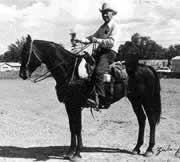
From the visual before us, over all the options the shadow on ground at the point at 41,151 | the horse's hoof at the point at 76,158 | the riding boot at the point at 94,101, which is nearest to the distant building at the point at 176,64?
the shadow on ground at the point at 41,151

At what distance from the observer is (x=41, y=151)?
896 cm

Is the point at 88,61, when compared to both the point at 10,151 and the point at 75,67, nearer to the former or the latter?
the point at 75,67

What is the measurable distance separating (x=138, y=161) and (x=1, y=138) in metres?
4.11

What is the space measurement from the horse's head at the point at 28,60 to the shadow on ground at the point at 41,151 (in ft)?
6.02

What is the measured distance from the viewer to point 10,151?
892 cm

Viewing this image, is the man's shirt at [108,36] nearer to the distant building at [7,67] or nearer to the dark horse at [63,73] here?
the dark horse at [63,73]

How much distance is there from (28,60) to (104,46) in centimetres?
164

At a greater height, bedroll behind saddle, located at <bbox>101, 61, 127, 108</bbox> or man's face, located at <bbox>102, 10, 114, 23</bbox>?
man's face, located at <bbox>102, 10, 114, 23</bbox>

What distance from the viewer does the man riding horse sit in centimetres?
794

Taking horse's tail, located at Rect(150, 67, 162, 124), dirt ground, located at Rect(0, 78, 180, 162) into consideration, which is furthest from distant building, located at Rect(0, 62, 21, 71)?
horse's tail, located at Rect(150, 67, 162, 124)

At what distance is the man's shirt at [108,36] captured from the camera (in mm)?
7880

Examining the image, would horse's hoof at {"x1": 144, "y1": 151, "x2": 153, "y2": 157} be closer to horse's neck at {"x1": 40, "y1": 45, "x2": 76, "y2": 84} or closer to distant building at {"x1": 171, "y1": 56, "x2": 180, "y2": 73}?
horse's neck at {"x1": 40, "y1": 45, "x2": 76, "y2": 84}

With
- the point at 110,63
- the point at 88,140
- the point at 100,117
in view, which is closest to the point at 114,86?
the point at 110,63

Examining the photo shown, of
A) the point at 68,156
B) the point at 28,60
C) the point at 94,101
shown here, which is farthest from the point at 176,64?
the point at 28,60
